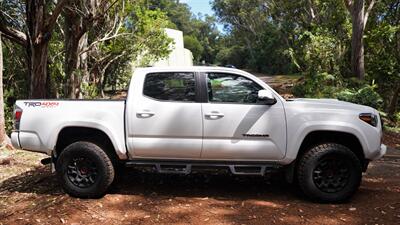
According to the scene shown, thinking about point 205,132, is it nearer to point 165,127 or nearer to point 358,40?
point 165,127

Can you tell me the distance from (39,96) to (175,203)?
685 cm

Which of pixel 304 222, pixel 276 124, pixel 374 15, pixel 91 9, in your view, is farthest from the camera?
pixel 374 15

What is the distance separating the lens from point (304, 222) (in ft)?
17.2

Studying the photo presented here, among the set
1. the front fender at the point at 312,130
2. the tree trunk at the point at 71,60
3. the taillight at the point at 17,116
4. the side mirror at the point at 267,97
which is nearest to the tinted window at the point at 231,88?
the side mirror at the point at 267,97

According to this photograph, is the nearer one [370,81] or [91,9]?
[91,9]

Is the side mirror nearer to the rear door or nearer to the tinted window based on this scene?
the tinted window

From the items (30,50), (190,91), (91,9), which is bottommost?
(190,91)

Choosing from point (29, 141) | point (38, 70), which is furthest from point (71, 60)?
point (29, 141)

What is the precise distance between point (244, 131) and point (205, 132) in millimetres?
504

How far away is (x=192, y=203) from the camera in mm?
5992

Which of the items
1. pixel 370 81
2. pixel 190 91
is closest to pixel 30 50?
pixel 190 91

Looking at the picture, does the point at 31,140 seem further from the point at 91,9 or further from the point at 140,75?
the point at 91,9

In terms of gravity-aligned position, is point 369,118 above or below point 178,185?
above

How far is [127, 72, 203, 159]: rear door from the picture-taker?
603 cm
